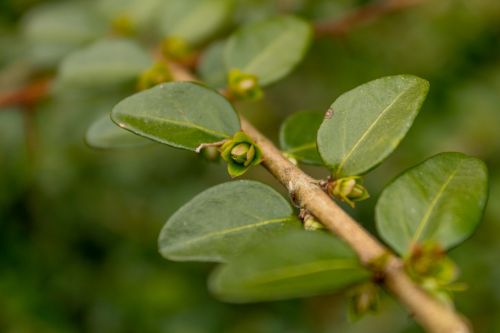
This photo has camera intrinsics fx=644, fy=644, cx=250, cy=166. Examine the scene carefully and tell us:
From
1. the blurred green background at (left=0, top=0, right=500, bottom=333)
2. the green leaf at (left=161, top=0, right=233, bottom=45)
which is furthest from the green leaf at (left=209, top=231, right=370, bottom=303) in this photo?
the blurred green background at (left=0, top=0, right=500, bottom=333)

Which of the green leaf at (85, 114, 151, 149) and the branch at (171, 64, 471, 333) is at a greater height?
the green leaf at (85, 114, 151, 149)

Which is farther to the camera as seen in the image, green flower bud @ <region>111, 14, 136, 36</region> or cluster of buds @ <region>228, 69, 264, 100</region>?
green flower bud @ <region>111, 14, 136, 36</region>

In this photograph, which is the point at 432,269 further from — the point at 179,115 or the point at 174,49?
the point at 174,49

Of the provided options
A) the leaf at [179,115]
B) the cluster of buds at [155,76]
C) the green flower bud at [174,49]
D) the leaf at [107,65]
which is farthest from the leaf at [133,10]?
the leaf at [179,115]

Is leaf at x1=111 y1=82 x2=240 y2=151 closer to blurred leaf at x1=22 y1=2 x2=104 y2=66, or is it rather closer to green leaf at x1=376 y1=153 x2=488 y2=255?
green leaf at x1=376 y1=153 x2=488 y2=255

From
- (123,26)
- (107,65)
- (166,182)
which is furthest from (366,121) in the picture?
(166,182)
